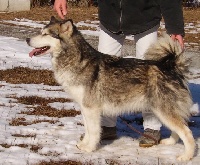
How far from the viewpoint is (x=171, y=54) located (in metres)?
5.08

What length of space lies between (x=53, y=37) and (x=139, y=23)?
42.4 inches

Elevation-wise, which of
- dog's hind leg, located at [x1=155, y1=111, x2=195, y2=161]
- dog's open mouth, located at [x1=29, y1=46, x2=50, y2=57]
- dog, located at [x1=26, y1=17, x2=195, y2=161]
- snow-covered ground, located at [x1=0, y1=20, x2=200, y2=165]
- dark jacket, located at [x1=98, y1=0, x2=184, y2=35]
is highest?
dark jacket, located at [x1=98, y1=0, x2=184, y2=35]

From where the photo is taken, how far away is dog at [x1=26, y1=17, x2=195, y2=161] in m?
5.03

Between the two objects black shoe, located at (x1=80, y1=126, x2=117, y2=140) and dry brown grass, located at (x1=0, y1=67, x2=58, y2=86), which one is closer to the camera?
black shoe, located at (x1=80, y1=126, x2=117, y2=140)

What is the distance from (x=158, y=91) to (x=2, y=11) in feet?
71.4

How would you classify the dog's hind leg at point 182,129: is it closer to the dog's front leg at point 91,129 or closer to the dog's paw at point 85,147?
the dog's front leg at point 91,129

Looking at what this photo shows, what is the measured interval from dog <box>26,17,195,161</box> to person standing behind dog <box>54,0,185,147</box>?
0.82 ft

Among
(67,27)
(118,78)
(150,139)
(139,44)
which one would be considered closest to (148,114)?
(150,139)

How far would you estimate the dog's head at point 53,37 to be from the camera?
5.00 metres

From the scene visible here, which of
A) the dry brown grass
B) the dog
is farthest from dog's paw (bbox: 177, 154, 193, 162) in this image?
the dry brown grass

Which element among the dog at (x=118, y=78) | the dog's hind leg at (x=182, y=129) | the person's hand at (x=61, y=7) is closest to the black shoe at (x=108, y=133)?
the dog at (x=118, y=78)

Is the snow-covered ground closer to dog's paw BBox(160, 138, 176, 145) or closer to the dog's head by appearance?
dog's paw BBox(160, 138, 176, 145)

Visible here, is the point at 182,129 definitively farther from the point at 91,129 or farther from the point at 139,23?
the point at 139,23

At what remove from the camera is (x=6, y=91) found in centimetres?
848
